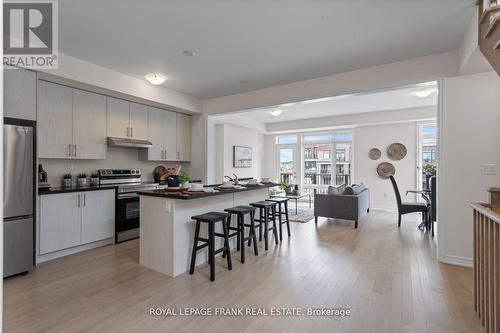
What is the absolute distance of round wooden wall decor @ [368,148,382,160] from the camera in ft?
23.2

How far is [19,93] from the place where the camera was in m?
2.86

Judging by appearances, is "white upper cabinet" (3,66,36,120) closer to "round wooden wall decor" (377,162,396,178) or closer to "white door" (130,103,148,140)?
"white door" (130,103,148,140)

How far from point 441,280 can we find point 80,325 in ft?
11.2

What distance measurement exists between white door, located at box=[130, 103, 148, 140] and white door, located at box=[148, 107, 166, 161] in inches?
3.4

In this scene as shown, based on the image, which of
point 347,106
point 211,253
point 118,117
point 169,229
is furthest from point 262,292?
point 347,106

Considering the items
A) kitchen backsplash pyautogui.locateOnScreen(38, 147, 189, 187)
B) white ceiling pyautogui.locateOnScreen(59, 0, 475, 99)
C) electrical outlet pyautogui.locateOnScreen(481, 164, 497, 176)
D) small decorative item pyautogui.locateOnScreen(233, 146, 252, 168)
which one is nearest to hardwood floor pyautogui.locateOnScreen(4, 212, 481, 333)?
electrical outlet pyautogui.locateOnScreen(481, 164, 497, 176)

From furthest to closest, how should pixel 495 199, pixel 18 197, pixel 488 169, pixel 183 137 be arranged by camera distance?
pixel 183 137 < pixel 488 169 < pixel 18 197 < pixel 495 199

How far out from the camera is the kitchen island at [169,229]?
2.81 m

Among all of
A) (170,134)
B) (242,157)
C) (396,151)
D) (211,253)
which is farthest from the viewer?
(242,157)

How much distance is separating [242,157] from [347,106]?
11.0 ft

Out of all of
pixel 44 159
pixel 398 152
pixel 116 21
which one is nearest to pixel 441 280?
pixel 116 21

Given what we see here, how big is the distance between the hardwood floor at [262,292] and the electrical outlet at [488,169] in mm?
1171

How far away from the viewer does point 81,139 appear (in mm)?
3834

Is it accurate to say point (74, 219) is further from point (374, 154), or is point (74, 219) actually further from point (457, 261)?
point (374, 154)
